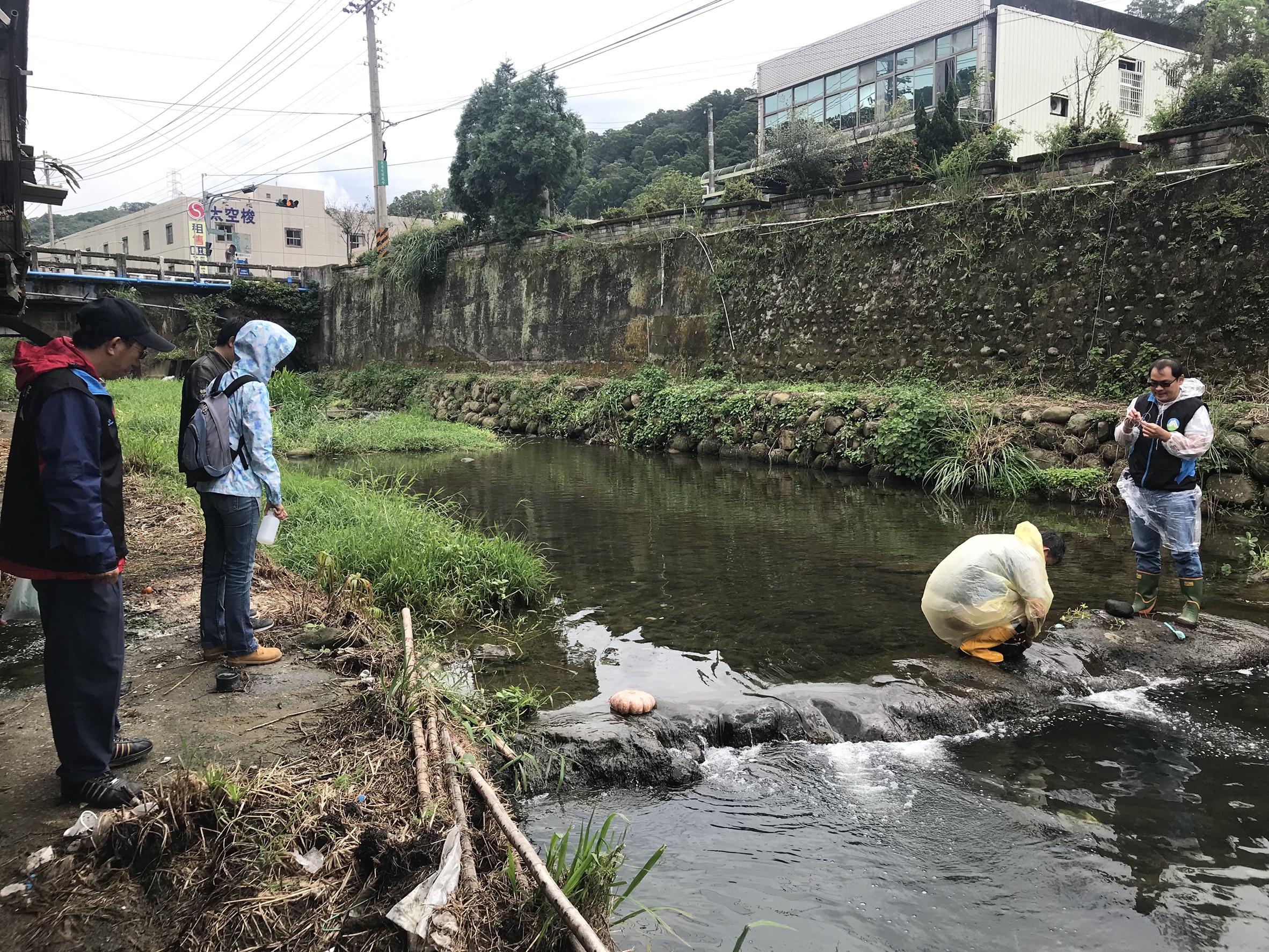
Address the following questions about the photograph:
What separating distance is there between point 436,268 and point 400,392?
12.6ft

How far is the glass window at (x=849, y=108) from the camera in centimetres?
2530

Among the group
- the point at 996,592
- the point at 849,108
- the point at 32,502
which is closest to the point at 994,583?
the point at 996,592

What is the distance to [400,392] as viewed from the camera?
24547 mm

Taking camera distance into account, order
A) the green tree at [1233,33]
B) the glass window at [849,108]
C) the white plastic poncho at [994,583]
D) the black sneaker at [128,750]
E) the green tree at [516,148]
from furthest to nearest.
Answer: the glass window at [849,108] → the green tree at [516,148] → the green tree at [1233,33] → the white plastic poncho at [994,583] → the black sneaker at [128,750]

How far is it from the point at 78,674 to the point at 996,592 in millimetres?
4363

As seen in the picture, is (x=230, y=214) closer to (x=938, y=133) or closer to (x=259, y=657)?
(x=938, y=133)

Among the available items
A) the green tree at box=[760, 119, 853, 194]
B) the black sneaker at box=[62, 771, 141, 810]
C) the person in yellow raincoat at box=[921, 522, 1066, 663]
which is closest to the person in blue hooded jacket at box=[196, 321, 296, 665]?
the black sneaker at box=[62, 771, 141, 810]

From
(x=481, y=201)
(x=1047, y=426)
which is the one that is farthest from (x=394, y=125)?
(x=1047, y=426)

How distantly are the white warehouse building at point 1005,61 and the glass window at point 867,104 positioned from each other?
3 centimetres

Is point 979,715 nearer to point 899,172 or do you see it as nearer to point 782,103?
point 899,172

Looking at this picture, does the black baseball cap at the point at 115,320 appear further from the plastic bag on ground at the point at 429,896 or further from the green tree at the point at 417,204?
the green tree at the point at 417,204

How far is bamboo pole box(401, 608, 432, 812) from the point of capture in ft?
9.43

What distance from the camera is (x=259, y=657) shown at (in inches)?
163

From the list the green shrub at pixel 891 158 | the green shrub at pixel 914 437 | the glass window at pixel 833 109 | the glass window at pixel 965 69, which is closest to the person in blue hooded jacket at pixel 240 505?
the green shrub at pixel 914 437
